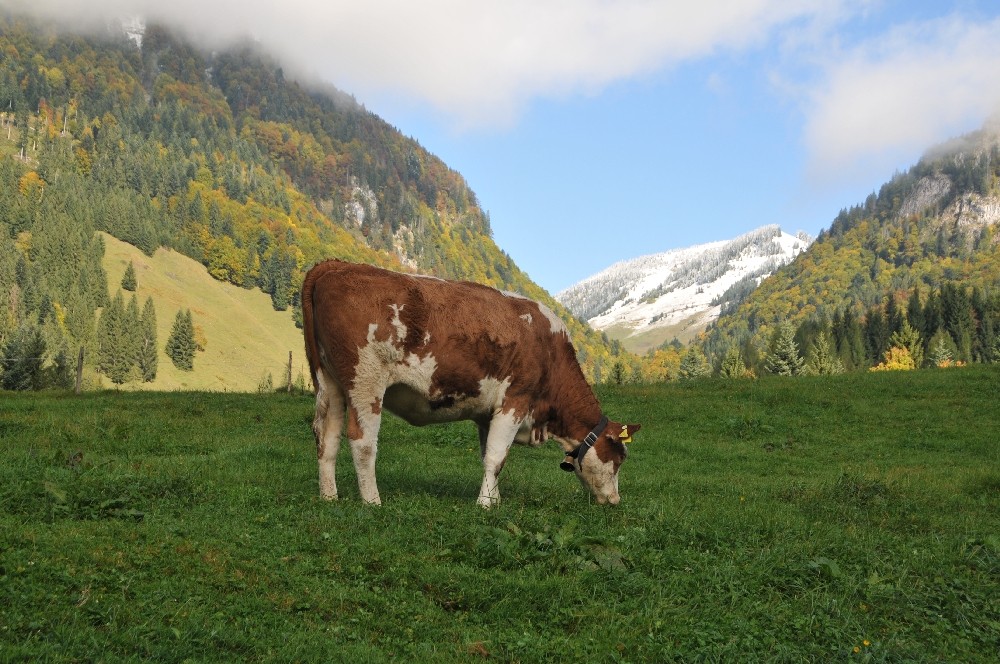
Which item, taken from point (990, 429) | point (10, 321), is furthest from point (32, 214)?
point (990, 429)

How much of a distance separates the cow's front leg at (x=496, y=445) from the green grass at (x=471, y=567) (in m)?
0.50

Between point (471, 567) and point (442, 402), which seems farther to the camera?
point (442, 402)

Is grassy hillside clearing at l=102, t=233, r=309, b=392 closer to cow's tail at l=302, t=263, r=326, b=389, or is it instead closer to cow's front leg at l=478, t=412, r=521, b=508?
cow's tail at l=302, t=263, r=326, b=389

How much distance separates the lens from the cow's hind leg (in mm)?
12359

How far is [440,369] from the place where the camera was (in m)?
12.2

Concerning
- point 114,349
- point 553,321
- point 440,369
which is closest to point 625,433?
point 553,321

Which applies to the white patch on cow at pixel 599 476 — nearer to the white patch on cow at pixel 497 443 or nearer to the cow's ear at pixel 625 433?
the cow's ear at pixel 625 433

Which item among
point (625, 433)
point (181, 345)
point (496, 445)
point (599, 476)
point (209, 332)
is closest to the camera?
point (496, 445)

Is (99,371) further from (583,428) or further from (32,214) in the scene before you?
(583,428)

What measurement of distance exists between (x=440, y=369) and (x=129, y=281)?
178488mm

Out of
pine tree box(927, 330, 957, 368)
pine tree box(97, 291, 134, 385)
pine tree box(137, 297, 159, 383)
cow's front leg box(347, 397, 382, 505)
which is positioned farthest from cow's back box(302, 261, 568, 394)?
pine tree box(137, 297, 159, 383)

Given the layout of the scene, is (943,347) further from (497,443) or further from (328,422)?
(328,422)

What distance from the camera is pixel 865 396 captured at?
3259 centimetres

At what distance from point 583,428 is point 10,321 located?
144m
